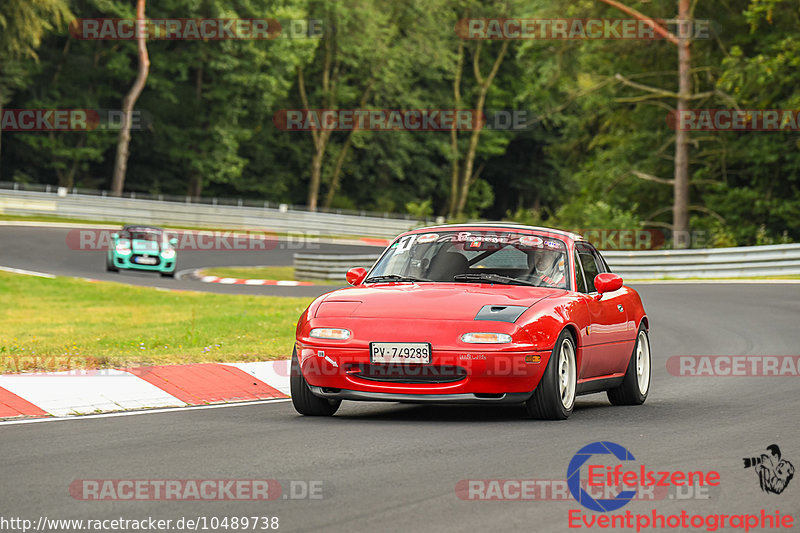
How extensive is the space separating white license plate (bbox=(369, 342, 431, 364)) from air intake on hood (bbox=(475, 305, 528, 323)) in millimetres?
463

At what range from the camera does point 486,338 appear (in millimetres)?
8906

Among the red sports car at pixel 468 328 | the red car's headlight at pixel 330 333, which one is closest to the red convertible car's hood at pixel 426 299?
the red sports car at pixel 468 328

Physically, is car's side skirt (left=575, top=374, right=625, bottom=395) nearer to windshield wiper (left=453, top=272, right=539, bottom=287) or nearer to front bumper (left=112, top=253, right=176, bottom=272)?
windshield wiper (left=453, top=272, right=539, bottom=287)

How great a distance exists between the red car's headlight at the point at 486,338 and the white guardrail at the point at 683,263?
2234 centimetres

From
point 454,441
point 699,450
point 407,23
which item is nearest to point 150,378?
point 454,441

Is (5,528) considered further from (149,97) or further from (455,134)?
(455,134)

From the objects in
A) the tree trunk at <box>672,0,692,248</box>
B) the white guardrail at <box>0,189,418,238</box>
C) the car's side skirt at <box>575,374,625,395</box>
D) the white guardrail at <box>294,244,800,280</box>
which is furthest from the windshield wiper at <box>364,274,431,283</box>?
the white guardrail at <box>0,189,418,238</box>

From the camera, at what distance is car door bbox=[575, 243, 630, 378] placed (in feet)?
33.1

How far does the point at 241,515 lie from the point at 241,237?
47379mm

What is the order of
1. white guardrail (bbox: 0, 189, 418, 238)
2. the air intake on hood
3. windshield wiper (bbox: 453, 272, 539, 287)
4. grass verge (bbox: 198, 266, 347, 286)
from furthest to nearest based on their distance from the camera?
white guardrail (bbox: 0, 189, 418, 238) → grass verge (bbox: 198, 266, 347, 286) → windshield wiper (bbox: 453, 272, 539, 287) → the air intake on hood

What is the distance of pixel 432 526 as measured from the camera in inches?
220

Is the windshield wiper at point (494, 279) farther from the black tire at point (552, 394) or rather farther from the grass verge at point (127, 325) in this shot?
the grass verge at point (127, 325)

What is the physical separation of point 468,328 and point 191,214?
160 ft

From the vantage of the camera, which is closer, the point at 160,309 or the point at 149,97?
the point at 160,309
